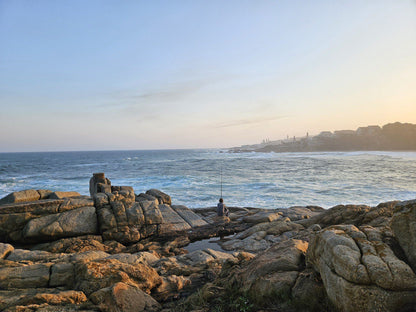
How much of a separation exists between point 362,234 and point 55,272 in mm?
7341

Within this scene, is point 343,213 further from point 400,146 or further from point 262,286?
point 400,146

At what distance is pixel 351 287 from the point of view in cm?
354

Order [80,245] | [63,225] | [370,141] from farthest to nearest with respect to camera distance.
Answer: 1. [370,141]
2. [63,225]
3. [80,245]

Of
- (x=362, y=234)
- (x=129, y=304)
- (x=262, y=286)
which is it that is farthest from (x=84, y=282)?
(x=362, y=234)

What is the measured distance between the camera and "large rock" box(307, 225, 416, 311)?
3.43m

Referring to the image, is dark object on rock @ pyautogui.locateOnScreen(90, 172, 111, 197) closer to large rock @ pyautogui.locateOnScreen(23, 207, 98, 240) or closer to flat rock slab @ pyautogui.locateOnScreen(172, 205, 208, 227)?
large rock @ pyautogui.locateOnScreen(23, 207, 98, 240)

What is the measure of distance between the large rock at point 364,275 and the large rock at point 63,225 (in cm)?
1149

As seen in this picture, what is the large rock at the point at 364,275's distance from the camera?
3428mm

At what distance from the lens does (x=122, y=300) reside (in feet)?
15.8

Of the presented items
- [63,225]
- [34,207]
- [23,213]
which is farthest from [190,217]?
[23,213]

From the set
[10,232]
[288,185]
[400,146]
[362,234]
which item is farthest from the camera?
[400,146]

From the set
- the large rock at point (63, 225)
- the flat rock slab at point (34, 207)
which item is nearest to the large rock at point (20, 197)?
the flat rock slab at point (34, 207)

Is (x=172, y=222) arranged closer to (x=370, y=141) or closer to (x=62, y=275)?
(x=62, y=275)

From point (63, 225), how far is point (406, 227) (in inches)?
523
